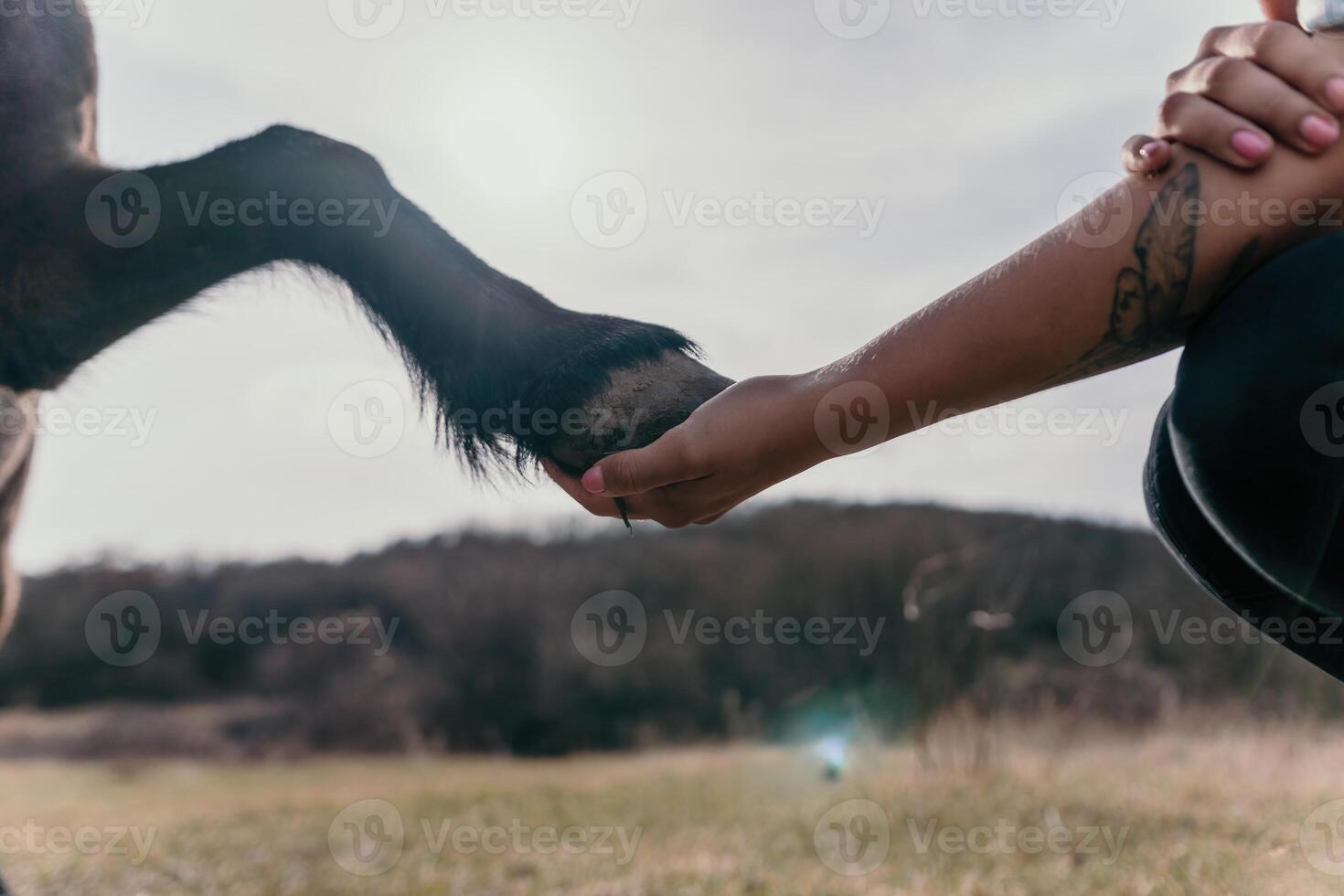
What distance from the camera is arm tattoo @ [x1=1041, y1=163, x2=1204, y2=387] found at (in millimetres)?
1236

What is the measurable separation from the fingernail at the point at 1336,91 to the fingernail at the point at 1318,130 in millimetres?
20

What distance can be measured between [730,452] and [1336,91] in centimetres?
88

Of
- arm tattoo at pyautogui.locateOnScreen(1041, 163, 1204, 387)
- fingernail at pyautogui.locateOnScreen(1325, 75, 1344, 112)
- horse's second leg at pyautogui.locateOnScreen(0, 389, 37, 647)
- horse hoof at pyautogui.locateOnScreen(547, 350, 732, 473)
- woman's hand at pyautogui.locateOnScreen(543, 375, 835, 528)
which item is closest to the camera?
fingernail at pyautogui.locateOnScreen(1325, 75, 1344, 112)

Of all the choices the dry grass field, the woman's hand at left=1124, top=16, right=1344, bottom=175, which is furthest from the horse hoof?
the dry grass field

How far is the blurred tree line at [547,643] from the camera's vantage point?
38.8 feet

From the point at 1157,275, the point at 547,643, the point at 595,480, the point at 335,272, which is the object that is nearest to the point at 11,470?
the point at 335,272

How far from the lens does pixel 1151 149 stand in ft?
4.04

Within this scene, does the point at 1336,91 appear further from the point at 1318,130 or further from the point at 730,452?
the point at 730,452

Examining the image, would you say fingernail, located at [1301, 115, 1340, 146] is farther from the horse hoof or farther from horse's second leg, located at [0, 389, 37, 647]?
horse's second leg, located at [0, 389, 37, 647]

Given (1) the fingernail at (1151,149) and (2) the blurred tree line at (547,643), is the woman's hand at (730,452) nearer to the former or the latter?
(1) the fingernail at (1151,149)

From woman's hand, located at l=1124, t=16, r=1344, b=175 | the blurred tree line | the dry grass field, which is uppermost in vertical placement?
woman's hand, located at l=1124, t=16, r=1344, b=175

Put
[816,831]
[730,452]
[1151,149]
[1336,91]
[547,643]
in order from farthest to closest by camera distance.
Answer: [547,643], [816,831], [730,452], [1151,149], [1336,91]

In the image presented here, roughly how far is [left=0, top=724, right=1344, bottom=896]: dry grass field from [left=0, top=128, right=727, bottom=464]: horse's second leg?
5.66 feet

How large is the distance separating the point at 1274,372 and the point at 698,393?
0.80m
